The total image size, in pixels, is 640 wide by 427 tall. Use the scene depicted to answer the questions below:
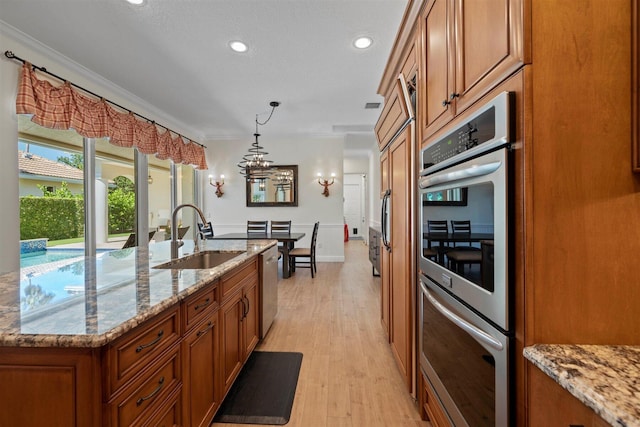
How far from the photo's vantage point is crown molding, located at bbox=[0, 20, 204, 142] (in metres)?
2.64

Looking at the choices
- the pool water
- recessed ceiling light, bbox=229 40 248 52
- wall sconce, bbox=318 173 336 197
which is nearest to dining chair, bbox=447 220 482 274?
recessed ceiling light, bbox=229 40 248 52

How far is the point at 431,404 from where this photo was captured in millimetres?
1458

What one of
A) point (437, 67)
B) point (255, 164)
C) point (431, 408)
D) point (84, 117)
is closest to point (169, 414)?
point (431, 408)

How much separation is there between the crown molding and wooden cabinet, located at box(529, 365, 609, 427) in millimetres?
4402

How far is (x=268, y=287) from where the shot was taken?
2592 mm

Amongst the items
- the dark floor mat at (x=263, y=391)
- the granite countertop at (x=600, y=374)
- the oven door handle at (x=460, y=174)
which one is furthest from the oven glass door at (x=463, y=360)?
the dark floor mat at (x=263, y=391)

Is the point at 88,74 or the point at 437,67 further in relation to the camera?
the point at 88,74

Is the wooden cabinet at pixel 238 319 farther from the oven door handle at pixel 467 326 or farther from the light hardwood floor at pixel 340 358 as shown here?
the oven door handle at pixel 467 326

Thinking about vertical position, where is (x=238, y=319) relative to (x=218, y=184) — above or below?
below

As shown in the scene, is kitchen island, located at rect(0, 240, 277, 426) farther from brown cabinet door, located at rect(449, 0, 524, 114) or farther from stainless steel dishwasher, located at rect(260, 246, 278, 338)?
brown cabinet door, located at rect(449, 0, 524, 114)

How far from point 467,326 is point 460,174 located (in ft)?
1.76

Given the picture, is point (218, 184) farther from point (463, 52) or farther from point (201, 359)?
point (463, 52)

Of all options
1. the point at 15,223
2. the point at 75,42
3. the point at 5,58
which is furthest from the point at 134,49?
the point at 15,223

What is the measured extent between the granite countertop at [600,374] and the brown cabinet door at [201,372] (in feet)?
4.13
